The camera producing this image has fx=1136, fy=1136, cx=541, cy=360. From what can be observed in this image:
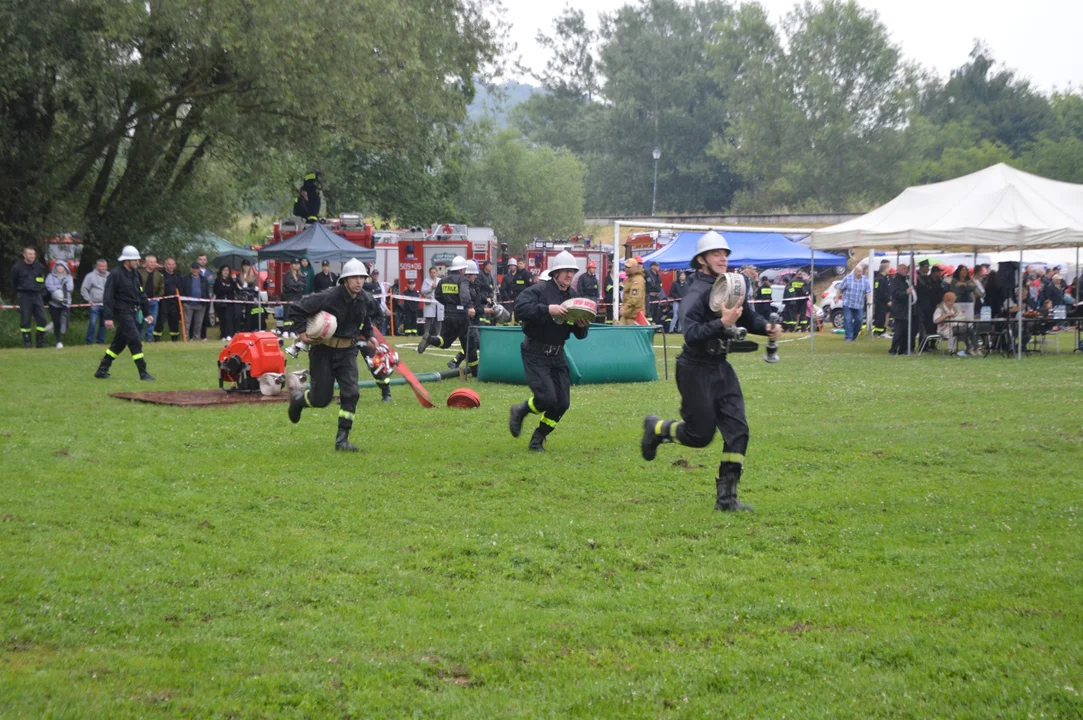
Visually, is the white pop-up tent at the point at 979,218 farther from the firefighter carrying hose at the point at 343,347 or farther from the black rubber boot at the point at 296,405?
the black rubber boot at the point at 296,405

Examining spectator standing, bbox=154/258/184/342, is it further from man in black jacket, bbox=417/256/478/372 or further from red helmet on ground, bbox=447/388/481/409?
red helmet on ground, bbox=447/388/481/409

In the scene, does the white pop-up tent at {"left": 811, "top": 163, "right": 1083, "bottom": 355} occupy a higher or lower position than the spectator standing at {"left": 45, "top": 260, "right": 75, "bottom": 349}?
higher

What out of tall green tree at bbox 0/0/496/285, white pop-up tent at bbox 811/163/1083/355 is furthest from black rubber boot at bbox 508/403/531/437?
tall green tree at bbox 0/0/496/285

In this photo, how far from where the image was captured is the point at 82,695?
15.6 ft

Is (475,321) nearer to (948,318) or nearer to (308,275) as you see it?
(308,275)

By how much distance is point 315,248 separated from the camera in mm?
31391

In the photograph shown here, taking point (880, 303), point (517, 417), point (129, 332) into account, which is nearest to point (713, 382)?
point (517, 417)

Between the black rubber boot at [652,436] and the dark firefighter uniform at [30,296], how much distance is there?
60.1 feet

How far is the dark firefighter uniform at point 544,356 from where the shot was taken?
11352mm

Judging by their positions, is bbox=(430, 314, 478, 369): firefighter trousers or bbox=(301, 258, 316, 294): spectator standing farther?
bbox=(301, 258, 316, 294): spectator standing

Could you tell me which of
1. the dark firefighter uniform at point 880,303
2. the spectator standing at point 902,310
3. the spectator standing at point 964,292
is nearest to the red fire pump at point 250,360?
the spectator standing at point 902,310

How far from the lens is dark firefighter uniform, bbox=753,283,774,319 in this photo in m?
34.5

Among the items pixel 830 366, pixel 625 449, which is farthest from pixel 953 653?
pixel 830 366

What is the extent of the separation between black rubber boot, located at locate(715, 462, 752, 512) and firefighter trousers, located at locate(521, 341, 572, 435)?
9.94 feet
